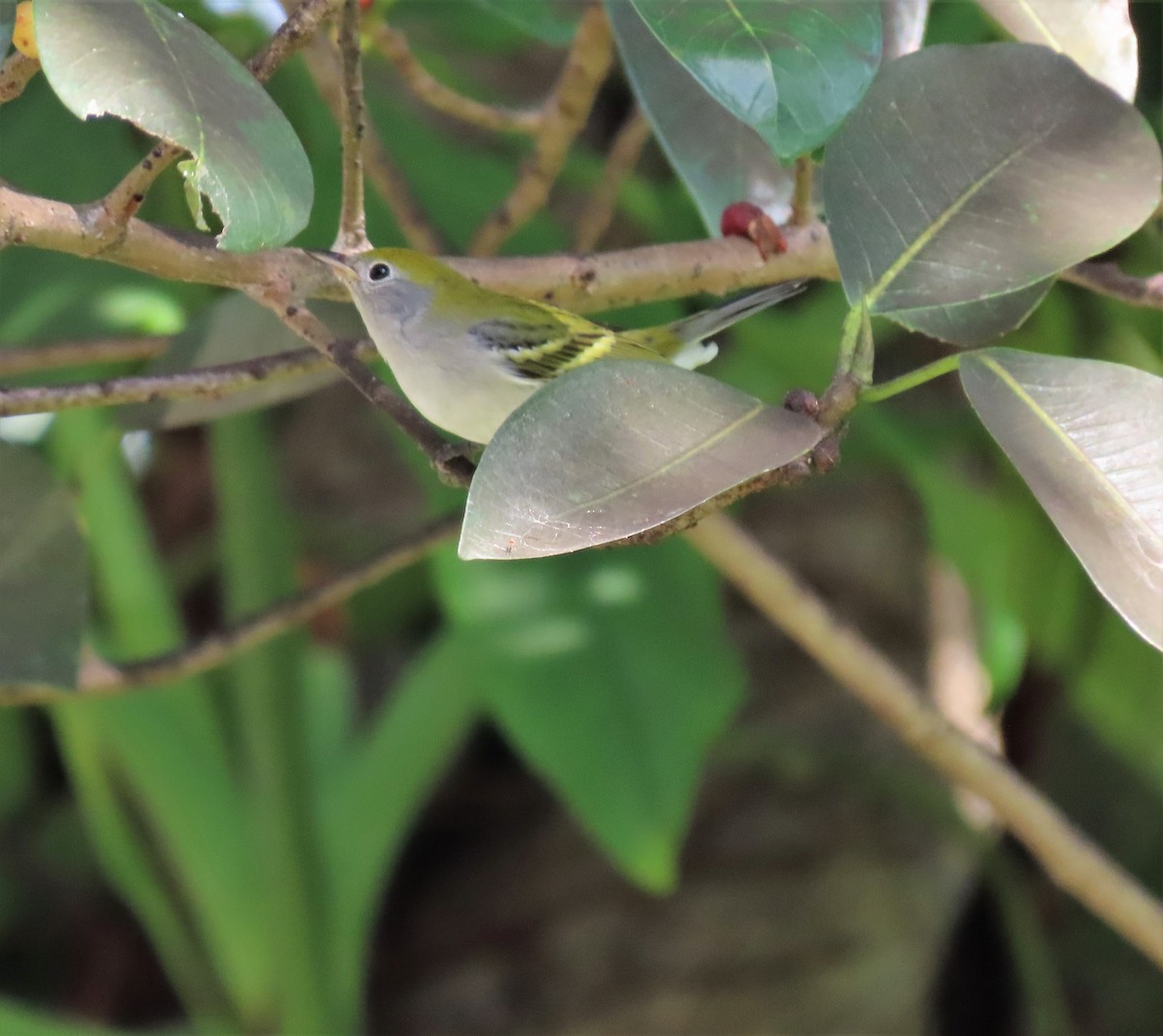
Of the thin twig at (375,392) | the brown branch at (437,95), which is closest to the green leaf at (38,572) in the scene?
the thin twig at (375,392)

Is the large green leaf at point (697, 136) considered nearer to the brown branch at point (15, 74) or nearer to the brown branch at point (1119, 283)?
the brown branch at point (1119, 283)

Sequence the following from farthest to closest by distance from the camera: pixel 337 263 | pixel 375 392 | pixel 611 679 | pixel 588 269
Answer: pixel 611 679, pixel 337 263, pixel 588 269, pixel 375 392

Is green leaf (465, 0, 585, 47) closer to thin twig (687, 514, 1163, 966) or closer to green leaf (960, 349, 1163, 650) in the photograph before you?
thin twig (687, 514, 1163, 966)

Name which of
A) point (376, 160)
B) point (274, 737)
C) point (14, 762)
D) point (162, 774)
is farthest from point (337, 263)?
point (14, 762)

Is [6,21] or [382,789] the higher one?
[6,21]

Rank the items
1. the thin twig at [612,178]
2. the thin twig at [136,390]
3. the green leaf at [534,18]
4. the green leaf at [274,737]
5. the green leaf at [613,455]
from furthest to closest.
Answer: the green leaf at [274,737] → the thin twig at [612,178] → the green leaf at [534,18] → the thin twig at [136,390] → the green leaf at [613,455]

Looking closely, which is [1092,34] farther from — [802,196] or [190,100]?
[190,100]

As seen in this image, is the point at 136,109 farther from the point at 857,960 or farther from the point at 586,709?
the point at 857,960

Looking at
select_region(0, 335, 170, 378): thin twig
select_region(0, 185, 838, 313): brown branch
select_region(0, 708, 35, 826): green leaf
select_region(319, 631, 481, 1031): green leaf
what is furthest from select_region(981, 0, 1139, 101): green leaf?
select_region(0, 708, 35, 826): green leaf
